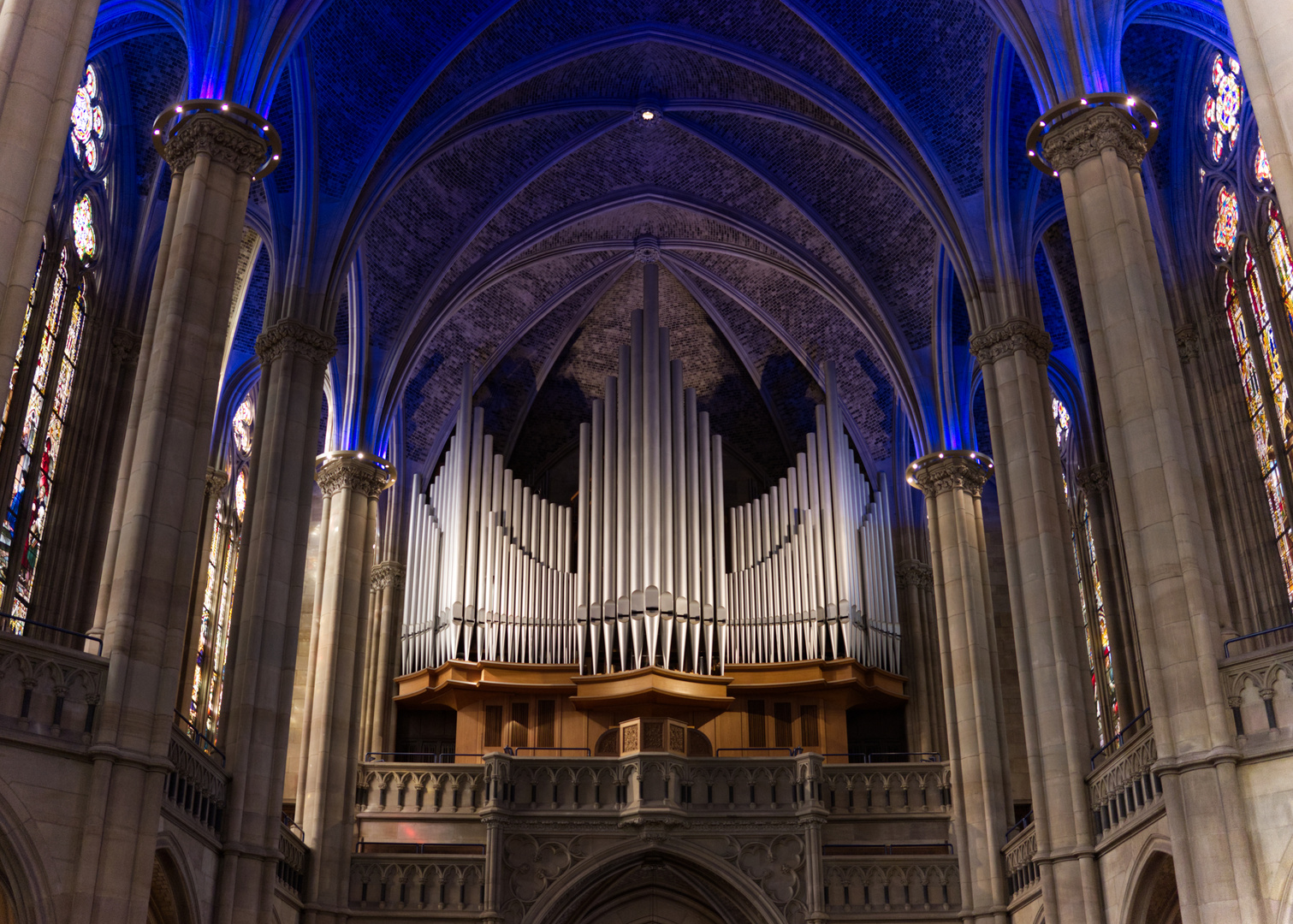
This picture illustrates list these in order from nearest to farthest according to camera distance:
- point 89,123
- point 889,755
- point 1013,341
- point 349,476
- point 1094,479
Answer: point 1013,341 → point 89,123 → point 349,476 → point 1094,479 → point 889,755

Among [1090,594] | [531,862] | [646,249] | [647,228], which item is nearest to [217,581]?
[531,862]

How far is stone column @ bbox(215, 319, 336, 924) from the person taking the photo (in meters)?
16.9

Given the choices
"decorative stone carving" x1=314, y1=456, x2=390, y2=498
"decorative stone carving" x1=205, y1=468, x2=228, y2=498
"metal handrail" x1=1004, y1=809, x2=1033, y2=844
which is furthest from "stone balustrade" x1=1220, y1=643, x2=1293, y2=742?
"decorative stone carving" x1=205, y1=468, x2=228, y2=498

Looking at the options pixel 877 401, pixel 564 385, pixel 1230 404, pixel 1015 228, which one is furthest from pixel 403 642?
pixel 1230 404

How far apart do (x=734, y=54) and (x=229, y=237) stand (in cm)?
1176

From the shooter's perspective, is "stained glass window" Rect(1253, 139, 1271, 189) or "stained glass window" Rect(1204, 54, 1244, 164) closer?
"stained glass window" Rect(1253, 139, 1271, 189)

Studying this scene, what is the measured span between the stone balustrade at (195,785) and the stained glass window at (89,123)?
32.8 feet

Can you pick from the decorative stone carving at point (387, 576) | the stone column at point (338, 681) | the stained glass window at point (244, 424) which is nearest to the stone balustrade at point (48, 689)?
the stone column at point (338, 681)

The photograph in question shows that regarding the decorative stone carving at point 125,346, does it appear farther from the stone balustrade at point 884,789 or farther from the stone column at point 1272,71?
the stone column at point 1272,71

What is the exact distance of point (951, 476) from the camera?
80.6 feet

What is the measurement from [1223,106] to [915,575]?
37.7ft

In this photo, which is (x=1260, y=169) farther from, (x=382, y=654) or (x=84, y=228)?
(x=382, y=654)

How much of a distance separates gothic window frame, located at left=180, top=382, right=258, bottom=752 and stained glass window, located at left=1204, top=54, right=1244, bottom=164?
54.6 feet

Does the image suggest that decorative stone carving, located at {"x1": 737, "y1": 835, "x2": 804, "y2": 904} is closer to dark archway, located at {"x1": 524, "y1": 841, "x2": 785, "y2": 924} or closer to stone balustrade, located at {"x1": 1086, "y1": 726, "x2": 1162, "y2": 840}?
dark archway, located at {"x1": 524, "y1": 841, "x2": 785, "y2": 924}
